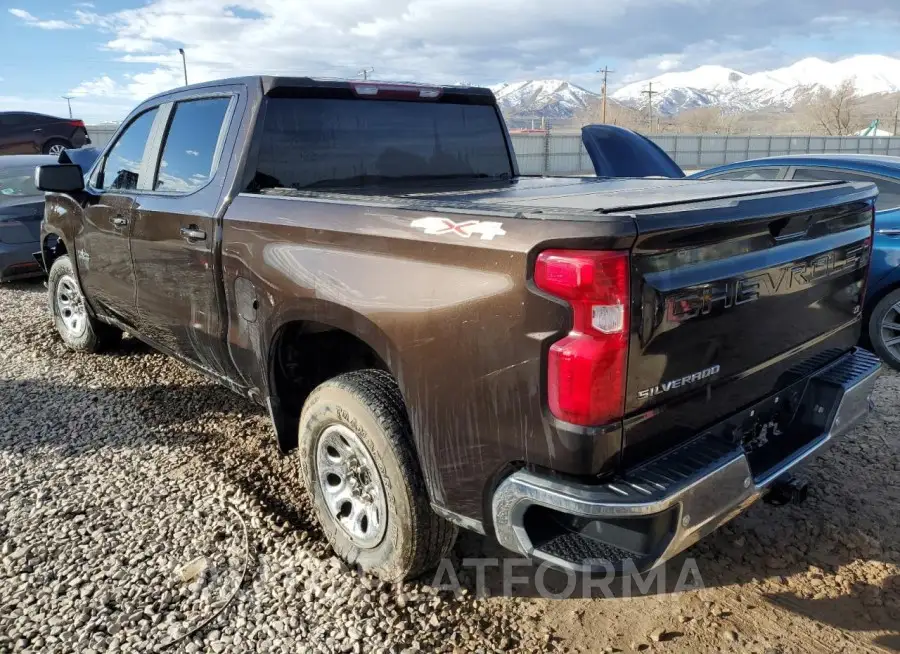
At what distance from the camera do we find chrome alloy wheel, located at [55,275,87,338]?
548cm

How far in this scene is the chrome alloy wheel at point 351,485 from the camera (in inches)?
104

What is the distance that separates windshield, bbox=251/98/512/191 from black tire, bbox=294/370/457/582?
3.77ft

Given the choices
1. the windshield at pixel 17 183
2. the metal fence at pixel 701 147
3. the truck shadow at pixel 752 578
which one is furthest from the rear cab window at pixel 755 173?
the metal fence at pixel 701 147

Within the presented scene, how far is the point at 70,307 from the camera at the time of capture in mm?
5660

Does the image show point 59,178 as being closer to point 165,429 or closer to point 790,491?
point 165,429

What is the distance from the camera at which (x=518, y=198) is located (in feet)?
9.14

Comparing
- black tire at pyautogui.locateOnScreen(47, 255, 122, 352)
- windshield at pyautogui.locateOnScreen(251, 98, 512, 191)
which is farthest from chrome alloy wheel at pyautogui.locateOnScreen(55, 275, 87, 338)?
windshield at pyautogui.locateOnScreen(251, 98, 512, 191)

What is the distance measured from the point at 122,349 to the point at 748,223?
519 cm

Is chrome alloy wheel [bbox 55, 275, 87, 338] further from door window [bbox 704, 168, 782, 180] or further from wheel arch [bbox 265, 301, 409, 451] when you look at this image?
door window [bbox 704, 168, 782, 180]

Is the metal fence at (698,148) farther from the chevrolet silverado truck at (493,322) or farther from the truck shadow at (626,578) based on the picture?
the chevrolet silverado truck at (493,322)

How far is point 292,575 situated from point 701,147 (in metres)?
41.3

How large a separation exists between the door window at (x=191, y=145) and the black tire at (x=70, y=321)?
1.96m

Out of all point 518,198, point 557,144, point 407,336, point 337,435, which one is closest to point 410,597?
point 337,435

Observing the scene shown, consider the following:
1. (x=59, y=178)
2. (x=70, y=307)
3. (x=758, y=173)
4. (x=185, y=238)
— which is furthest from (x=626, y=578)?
(x=70, y=307)
